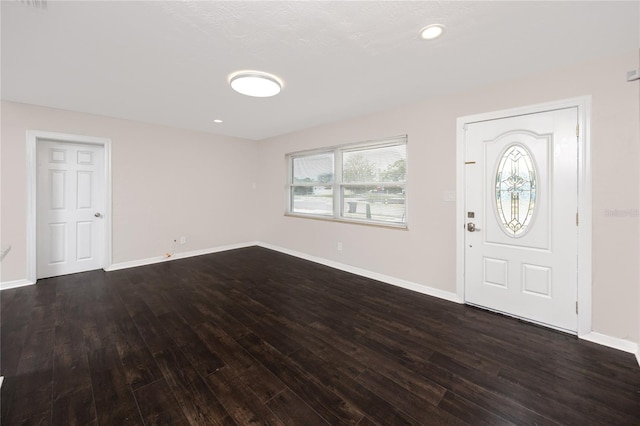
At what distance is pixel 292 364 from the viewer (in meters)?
1.93

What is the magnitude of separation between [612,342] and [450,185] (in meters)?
1.93

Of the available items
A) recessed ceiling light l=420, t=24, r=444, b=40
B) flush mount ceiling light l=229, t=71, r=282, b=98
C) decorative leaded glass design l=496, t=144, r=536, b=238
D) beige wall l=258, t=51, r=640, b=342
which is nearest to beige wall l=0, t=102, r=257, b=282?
beige wall l=258, t=51, r=640, b=342

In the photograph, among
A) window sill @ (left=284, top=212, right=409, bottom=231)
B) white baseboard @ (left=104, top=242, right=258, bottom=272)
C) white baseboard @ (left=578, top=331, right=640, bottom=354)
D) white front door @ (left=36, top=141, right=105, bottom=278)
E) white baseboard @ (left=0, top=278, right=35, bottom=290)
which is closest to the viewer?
white baseboard @ (left=578, top=331, right=640, bottom=354)

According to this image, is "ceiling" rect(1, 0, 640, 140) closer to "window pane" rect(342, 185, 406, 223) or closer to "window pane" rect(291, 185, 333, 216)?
"window pane" rect(342, 185, 406, 223)

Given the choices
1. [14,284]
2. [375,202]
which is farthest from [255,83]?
[14,284]

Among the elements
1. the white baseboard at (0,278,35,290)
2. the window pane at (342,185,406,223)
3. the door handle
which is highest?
the window pane at (342,185,406,223)

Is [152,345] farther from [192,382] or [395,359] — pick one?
[395,359]

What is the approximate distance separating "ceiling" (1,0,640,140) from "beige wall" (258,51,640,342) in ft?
0.62

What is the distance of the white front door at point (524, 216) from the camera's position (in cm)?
237

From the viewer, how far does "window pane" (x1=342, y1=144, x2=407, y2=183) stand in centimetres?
363

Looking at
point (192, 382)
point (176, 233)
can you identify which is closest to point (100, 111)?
point (176, 233)

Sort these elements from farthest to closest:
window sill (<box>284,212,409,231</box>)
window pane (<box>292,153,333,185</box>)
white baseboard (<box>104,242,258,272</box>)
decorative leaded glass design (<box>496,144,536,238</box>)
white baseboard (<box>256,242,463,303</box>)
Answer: window pane (<box>292,153,333,185</box>), white baseboard (<box>104,242,258,272</box>), window sill (<box>284,212,409,231</box>), white baseboard (<box>256,242,463,303</box>), decorative leaded glass design (<box>496,144,536,238</box>)

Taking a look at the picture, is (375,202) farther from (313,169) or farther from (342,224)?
(313,169)

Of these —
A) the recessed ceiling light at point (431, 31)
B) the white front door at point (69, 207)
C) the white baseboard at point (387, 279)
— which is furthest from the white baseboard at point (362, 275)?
the recessed ceiling light at point (431, 31)
